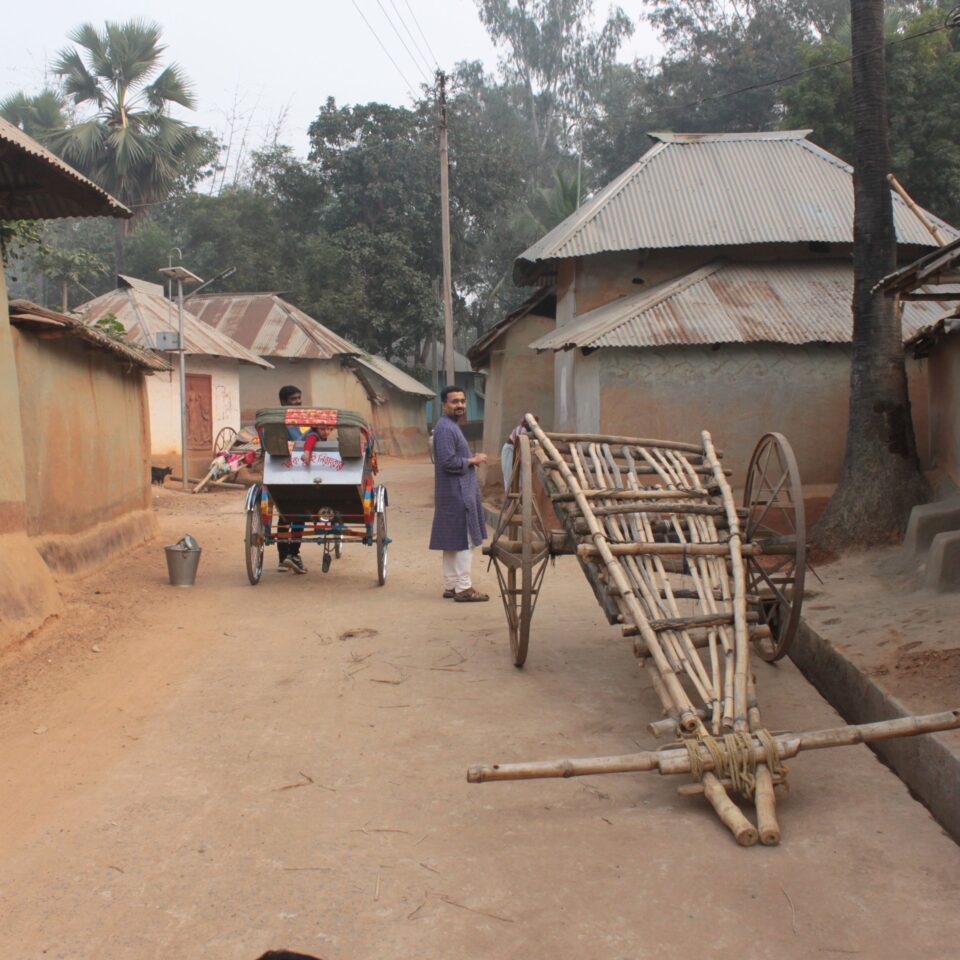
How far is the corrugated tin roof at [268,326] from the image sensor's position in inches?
1121

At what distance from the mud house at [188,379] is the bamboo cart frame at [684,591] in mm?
15786

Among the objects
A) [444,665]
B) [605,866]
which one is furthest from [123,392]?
[605,866]

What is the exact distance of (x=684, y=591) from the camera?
203 inches

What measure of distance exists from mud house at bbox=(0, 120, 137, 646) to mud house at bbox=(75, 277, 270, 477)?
13024 mm

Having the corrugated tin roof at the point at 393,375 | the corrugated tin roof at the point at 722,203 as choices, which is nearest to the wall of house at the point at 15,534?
the corrugated tin roof at the point at 722,203

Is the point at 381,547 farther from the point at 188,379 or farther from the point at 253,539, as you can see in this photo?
the point at 188,379

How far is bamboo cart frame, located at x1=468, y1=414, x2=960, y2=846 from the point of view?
12.3 feet

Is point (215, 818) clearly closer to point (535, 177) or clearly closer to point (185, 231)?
point (185, 231)

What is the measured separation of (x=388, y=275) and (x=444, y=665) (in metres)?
28.8

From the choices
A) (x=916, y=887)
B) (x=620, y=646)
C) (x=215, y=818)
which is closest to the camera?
(x=916, y=887)

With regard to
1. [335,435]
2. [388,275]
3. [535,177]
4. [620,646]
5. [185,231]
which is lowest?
[620,646]

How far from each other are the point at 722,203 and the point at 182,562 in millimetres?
9930

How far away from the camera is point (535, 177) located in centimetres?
5044

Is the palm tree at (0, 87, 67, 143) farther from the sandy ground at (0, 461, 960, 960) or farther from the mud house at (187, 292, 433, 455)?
the sandy ground at (0, 461, 960, 960)
